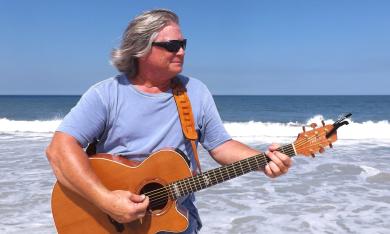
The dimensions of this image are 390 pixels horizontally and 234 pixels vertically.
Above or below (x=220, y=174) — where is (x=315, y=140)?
above

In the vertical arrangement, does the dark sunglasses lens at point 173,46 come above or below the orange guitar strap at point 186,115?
above

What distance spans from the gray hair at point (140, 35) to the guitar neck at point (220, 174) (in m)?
0.59

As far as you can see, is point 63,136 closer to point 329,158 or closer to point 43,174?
point 43,174

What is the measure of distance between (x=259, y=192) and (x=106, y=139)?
469 centimetres

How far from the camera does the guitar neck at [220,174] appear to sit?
2.27m

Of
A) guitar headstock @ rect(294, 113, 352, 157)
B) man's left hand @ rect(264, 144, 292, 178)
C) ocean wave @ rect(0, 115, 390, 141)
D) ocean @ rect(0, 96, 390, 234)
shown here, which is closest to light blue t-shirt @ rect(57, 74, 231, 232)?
man's left hand @ rect(264, 144, 292, 178)

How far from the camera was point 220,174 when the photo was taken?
2365mm

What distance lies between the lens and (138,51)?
230cm

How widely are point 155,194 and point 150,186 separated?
0.17 feet

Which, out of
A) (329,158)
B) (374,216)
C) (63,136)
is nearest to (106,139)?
(63,136)

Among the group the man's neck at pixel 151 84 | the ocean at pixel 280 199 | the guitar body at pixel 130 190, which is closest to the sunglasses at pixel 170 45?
the man's neck at pixel 151 84

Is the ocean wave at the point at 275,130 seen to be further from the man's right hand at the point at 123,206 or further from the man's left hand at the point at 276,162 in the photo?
the man's right hand at the point at 123,206

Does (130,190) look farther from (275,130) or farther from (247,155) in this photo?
(275,130)

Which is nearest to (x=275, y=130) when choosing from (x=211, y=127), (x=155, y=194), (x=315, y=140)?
(x=211, y=127)
